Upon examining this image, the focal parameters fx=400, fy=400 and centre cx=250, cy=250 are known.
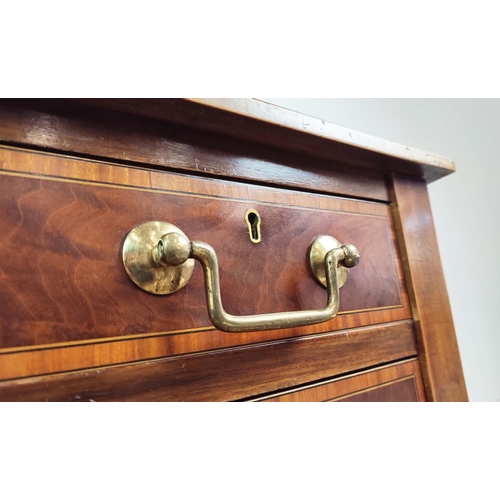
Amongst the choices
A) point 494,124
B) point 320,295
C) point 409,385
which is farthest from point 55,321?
point 494,124

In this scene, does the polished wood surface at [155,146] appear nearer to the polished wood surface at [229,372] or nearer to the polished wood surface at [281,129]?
the polished wood surface at [281,129]

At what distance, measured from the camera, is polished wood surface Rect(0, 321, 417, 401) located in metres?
0.23

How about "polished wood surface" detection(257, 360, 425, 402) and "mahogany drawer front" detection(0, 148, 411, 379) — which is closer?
"mahogany drawer front" detection(0, 148, 411, 379)

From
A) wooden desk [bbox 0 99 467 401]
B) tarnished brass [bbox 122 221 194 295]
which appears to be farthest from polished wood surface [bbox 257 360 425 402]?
tarnished brass [bbox 122 221 194 295]

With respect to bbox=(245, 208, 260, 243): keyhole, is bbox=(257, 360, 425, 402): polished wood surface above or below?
below

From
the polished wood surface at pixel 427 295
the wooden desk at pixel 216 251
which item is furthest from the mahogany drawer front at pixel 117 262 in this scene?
the polished wood surface at pixel 427 295

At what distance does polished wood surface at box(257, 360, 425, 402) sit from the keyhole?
4.9 inches

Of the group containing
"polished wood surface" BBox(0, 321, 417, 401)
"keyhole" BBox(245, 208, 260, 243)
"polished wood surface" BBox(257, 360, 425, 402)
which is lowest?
"polished wood surface" BBox(257, 360, 425, 402)

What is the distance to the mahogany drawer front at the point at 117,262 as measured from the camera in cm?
23

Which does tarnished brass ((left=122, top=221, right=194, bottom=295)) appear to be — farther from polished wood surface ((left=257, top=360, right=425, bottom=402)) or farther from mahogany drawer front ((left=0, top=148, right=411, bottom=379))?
polished wood surface ((left=257, top=360, right=425, bottom=402))

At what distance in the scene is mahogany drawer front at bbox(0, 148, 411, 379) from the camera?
227 millimetres

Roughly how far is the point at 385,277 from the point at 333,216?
0.09 metres

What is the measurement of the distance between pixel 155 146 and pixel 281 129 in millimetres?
104

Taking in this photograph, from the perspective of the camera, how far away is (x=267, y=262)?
33 cm
